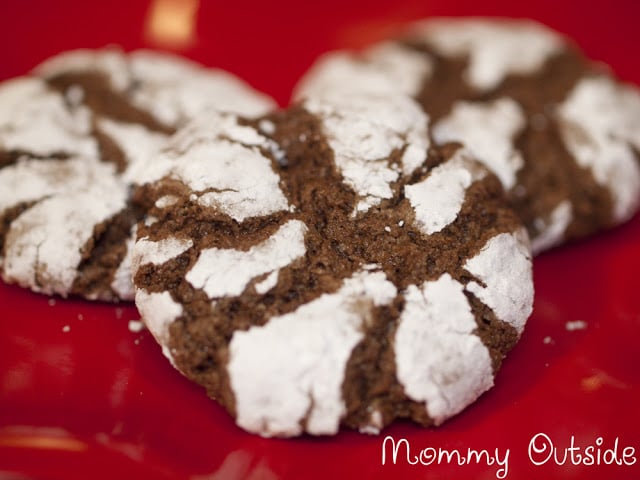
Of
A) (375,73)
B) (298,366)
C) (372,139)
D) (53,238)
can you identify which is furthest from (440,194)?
(53,238)

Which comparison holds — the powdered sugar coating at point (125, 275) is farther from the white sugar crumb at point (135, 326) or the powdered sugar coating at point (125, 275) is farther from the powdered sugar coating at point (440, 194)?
the powdered sugar coating at point (440, 194)

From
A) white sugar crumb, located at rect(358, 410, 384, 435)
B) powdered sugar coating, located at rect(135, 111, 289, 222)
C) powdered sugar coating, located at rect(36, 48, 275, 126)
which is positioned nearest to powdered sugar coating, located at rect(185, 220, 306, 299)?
powdered sugar coating, located at rect(135, 111, 289, 222)

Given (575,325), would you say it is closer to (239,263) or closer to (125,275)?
(239,263)

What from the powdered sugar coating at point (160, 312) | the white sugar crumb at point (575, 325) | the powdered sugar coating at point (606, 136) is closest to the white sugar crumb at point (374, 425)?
the powdered sugar coating at point (160, 312)

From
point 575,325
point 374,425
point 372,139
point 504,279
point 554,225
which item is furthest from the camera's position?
point 554,225

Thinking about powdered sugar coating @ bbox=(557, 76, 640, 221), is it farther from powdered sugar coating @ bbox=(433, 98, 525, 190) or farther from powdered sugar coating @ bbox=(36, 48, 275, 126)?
powdered sugar coating @ bbox=(36, 48, 275, 126)

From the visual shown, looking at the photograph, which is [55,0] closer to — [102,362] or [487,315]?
[102,362]
